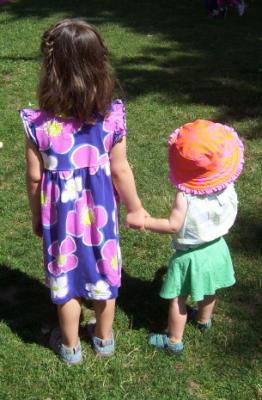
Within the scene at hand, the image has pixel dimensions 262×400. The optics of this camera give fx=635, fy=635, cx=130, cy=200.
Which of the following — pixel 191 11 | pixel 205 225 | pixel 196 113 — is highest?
pixel 205 225

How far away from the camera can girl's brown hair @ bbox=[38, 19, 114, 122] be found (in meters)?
2.44

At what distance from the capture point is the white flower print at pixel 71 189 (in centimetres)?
264

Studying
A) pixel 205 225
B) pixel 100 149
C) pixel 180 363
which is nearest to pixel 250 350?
pixel 180 363

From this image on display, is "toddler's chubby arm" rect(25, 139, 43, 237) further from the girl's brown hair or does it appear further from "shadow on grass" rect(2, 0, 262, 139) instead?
"shadow on grass" rect(2, 0, 262, 139)

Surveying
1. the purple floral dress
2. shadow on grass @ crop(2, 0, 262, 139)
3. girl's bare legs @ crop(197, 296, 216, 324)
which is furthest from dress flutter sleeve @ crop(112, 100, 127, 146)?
shadow on grass @ crop(2, 0, 262, 139)

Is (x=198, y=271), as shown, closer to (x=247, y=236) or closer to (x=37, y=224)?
(x=37, y=224)

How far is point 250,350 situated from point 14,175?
102 inches

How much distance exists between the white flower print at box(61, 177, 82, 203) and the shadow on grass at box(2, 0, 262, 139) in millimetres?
3304

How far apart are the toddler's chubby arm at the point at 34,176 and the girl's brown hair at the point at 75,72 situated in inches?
7.5

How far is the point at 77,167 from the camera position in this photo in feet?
8.61

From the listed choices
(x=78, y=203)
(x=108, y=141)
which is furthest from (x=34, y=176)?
(x=108, y=141)

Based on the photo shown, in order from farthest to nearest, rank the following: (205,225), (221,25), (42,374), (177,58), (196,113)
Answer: (221,25) → (177,58) → (196,113) → (42,374) → (205,225)

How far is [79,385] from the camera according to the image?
297 cm

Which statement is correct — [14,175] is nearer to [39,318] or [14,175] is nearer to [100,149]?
[39,318]
